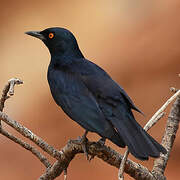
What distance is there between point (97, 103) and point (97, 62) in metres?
5.54

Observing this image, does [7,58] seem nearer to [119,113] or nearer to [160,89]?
[160,89]

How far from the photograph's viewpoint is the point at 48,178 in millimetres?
3018

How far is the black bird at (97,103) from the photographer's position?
3.00m

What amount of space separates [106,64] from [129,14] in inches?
40.1

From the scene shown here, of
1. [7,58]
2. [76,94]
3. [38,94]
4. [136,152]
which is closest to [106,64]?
[38,94]

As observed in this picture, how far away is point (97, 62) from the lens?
881cm

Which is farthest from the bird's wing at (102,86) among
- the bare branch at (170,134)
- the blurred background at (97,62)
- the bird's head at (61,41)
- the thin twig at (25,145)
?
the blurred background at (97,62)

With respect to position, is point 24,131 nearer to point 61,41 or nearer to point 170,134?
point 170,134

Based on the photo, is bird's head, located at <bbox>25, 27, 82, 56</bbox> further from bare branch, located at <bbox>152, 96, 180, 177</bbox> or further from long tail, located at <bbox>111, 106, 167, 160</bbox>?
bare branch, located at <bbox>152, 96, 180, 177</bbox>

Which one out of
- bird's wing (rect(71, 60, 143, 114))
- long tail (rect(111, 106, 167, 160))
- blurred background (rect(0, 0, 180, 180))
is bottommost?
long tail (rect(111, 106, 167, 160))

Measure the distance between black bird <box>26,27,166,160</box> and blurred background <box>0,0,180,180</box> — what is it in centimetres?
449

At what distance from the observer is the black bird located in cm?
300

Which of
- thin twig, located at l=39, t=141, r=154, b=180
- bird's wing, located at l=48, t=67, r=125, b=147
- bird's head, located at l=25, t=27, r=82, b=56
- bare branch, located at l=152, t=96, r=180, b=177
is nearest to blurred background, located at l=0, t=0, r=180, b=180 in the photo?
bird's head, located at l=25, t=27, r=82, b=56

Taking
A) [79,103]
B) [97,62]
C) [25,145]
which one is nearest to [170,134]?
[79,103]
